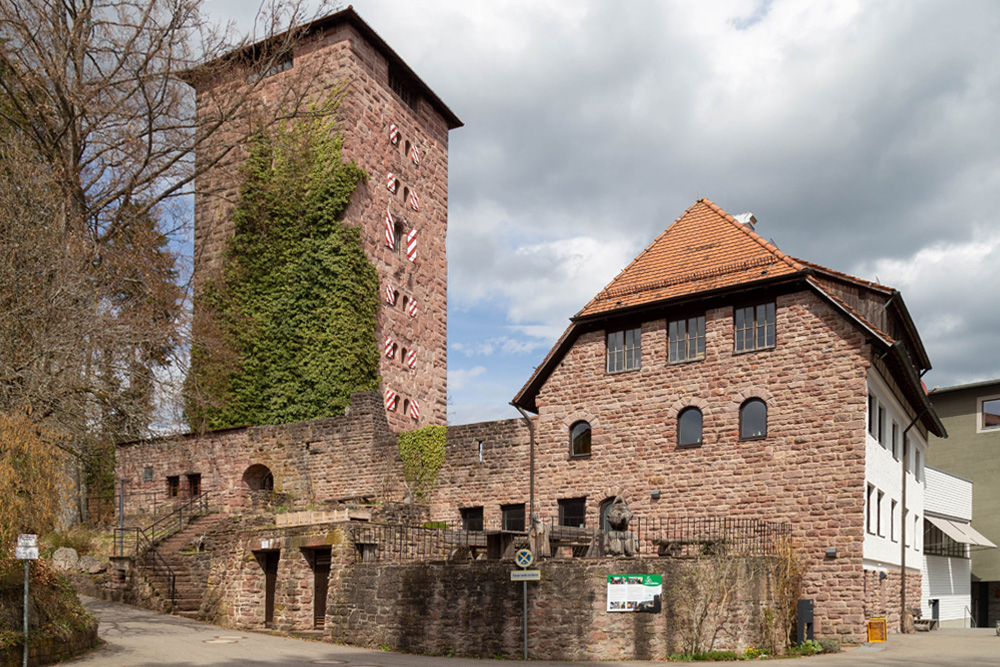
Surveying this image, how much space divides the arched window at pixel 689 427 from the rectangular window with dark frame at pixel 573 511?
2.82 m

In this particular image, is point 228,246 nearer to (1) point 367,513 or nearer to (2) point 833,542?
(1) point 367,513

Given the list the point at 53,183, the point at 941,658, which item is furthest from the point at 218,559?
the point at 941,658

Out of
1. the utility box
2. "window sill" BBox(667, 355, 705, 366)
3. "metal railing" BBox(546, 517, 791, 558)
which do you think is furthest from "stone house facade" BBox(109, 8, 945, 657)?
the utility box

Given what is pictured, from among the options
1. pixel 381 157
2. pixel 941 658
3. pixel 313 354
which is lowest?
pixel 941 658

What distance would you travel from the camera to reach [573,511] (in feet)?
76.4

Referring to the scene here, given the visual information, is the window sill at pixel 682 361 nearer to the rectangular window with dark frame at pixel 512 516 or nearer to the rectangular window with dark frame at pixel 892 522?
the rectangular window with dark frame at pixel 512 516

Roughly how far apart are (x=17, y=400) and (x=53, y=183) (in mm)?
4630

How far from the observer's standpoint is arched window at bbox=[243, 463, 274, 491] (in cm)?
2969

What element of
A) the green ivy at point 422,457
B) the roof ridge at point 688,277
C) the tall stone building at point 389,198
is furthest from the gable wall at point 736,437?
the tall stone building at point 389,198

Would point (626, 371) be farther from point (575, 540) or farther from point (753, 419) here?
point (575, 540)

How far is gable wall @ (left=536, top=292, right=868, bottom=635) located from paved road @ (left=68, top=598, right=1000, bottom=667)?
1936mm

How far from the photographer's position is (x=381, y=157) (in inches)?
1310

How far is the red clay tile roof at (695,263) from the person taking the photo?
70.5ft

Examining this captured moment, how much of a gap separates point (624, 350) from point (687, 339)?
5.28ft
